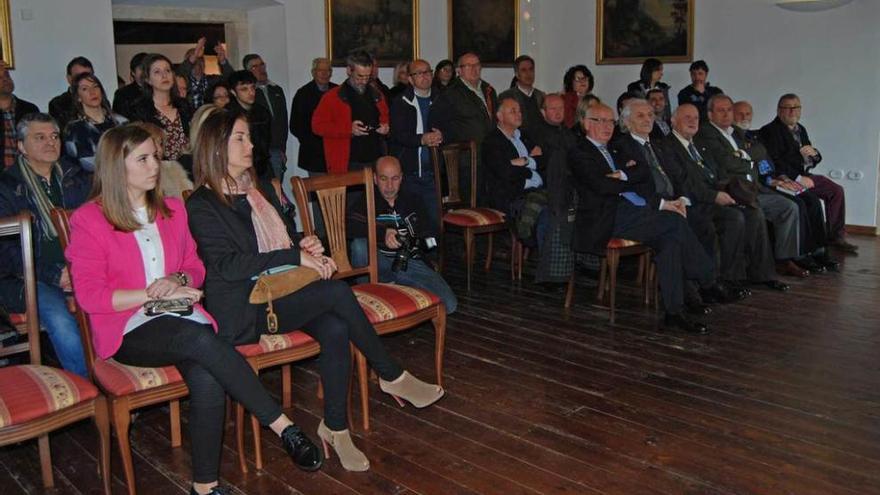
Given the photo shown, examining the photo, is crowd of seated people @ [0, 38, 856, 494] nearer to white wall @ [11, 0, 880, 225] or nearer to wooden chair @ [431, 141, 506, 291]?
wooden chair @ [431, 141, 506, 291]

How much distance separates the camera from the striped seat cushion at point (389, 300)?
12.0 feet

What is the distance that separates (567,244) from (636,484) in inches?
105

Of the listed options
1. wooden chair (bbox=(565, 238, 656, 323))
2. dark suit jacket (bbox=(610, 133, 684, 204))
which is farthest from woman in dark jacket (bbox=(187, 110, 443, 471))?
dark suit jacket (bbox=(610, 133, 684, 204))

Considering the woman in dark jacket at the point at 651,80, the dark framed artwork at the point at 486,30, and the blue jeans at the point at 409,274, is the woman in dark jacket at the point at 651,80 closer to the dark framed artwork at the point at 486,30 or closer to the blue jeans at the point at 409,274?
the dark framed artwork at the point at 486,30

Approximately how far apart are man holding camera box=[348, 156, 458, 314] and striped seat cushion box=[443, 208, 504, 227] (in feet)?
3.68

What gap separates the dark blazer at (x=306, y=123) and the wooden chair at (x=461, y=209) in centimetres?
140

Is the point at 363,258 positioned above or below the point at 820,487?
above

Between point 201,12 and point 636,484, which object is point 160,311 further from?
point 201,12

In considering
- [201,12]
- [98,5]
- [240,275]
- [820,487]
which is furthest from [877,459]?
[201,12]

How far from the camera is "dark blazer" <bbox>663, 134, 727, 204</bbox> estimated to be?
579cm

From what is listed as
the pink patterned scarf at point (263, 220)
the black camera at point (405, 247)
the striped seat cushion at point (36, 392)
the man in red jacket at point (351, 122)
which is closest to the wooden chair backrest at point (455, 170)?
the man in red jacket at point (351, 122)

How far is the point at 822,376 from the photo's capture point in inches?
164

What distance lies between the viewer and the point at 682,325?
493cm

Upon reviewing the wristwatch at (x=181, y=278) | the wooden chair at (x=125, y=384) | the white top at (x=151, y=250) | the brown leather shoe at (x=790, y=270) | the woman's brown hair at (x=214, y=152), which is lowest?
the brown leather shoe at (x=790, y=270)
